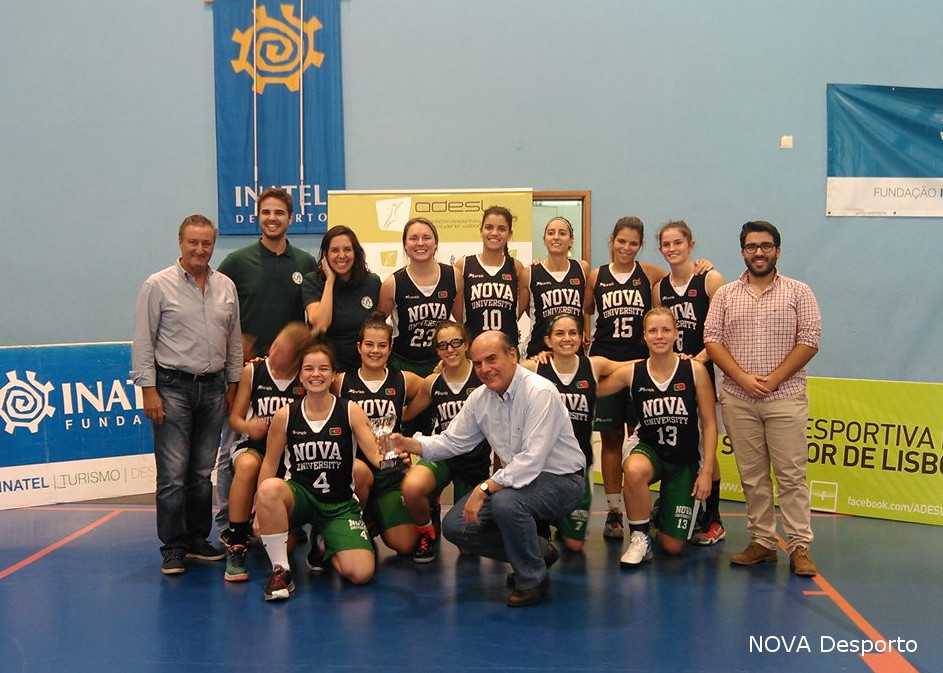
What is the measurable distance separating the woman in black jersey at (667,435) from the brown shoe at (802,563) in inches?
23.1

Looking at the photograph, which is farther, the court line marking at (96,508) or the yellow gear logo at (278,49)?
the yellow gear logo at (278,49)

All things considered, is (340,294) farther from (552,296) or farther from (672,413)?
(672,413)

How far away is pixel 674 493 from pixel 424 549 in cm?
154

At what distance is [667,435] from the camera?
462 cm

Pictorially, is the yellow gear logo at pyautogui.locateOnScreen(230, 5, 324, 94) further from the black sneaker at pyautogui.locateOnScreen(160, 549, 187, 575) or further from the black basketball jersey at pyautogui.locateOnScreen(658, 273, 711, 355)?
the black sneaker at pyautogui.locateOnScreen(160, 549, 187, 575)

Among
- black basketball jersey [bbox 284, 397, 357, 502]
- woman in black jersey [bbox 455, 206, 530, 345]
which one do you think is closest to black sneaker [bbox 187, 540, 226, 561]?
black basketball jersey [bbox 284, 397, 357, 502]

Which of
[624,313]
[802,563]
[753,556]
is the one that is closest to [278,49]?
[624,313]

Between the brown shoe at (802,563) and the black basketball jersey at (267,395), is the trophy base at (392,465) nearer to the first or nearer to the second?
the black basketball jersey at (267,395)

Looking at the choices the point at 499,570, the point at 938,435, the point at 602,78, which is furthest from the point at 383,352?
the point at 602,78

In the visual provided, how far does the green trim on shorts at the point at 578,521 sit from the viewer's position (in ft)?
15.0

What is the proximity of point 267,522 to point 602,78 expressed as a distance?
18.6 ft

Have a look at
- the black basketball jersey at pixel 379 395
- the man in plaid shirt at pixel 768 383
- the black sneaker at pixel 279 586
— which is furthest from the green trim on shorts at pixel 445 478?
the man in plaid shirt at pixel 768 383

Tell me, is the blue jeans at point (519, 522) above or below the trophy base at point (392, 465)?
below

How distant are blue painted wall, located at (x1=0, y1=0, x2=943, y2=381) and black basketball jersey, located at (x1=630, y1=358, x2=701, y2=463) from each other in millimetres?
3383
